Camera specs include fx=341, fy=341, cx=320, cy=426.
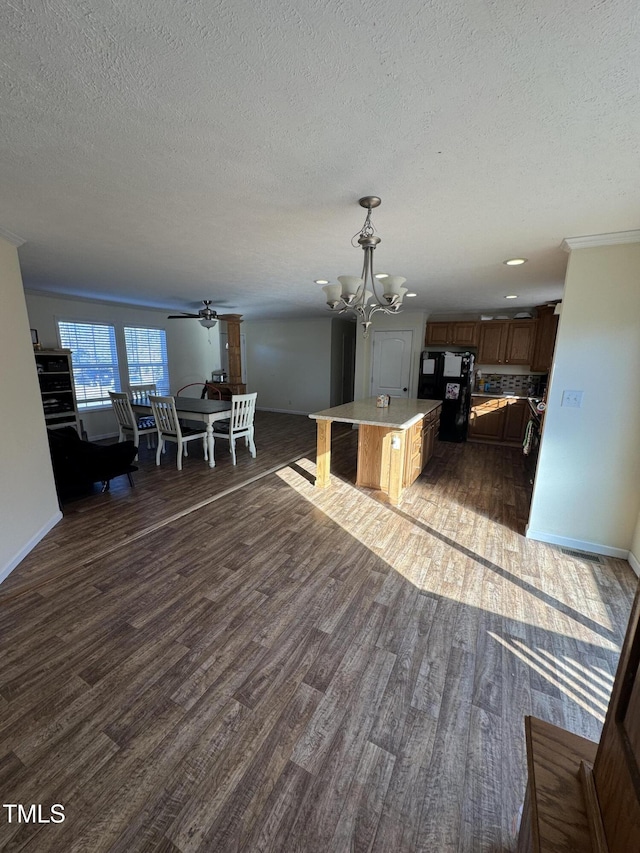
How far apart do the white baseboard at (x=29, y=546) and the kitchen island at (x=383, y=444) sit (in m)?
2.53

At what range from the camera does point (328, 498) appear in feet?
12.1

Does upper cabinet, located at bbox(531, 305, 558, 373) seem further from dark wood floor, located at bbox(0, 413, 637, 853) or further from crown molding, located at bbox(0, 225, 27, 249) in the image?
crown molding, located at bbox(0, 225, 27, 249)

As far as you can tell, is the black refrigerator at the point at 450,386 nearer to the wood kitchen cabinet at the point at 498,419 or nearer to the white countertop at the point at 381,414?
the wood kitchen cabinet at the point at 498,419

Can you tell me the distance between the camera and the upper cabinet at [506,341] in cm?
566

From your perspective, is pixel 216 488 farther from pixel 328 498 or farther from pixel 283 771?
pixel 283 771

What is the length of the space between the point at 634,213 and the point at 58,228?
366 centimetres

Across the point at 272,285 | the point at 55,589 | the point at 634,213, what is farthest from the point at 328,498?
the point at 634,213

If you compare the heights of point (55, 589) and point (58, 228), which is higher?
point (58, 228)

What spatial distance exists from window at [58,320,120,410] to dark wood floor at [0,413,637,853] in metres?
3.57

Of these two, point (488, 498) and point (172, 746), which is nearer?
point (172, 746)

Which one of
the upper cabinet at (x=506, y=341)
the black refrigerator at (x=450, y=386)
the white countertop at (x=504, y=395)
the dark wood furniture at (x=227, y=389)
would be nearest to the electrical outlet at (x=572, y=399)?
the black refrigerator at (x=450, y=386)

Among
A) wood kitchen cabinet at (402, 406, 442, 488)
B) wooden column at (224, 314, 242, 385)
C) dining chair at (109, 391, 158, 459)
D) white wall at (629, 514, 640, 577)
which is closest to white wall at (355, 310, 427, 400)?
wood kitchen cabinet at (402, 406, 442, 488)

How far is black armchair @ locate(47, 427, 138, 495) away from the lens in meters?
3.50

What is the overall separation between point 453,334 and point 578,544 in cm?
430
